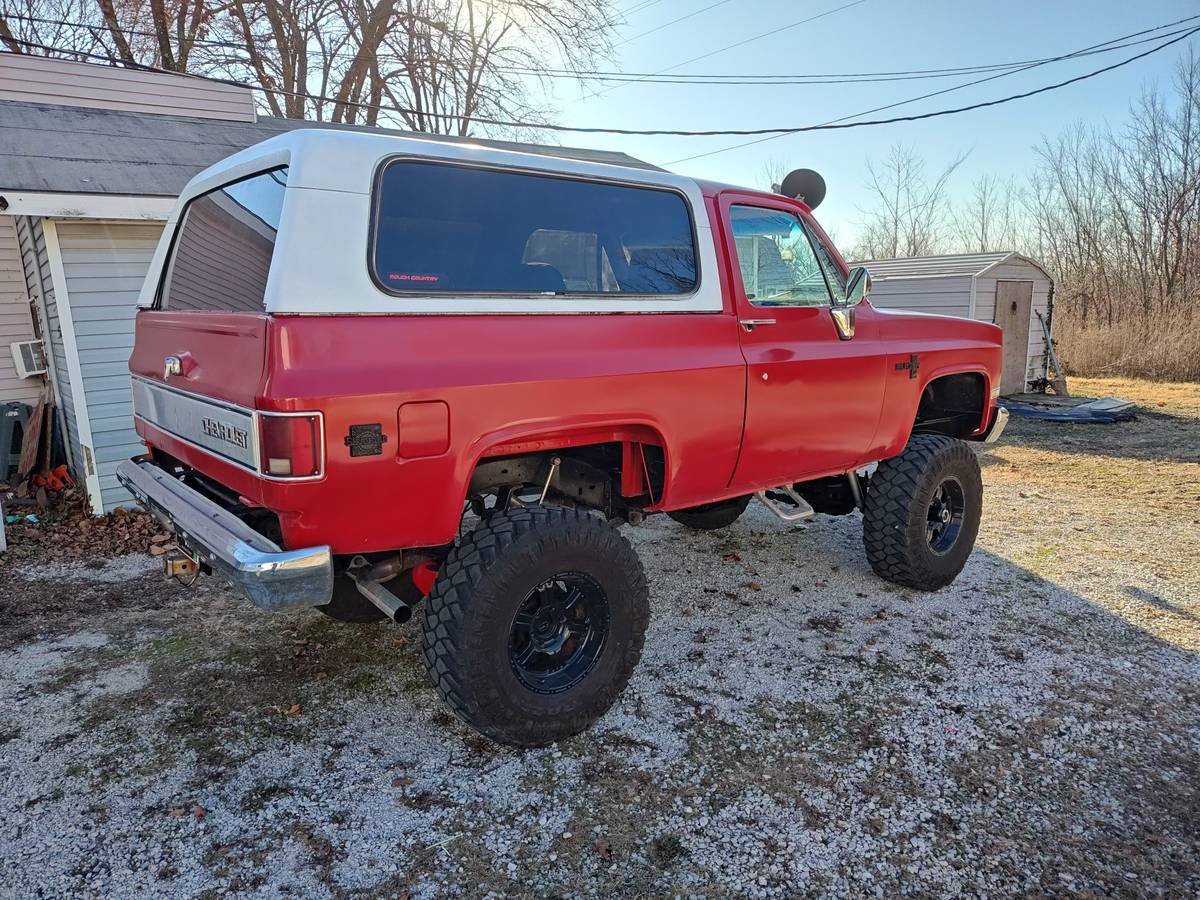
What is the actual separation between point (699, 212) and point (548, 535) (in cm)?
171

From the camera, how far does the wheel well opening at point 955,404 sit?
5.13 metres

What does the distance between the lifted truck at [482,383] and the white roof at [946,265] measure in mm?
9341

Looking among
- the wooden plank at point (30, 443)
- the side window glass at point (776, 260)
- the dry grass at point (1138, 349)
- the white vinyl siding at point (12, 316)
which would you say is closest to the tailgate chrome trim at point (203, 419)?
the side window glass at point (776, 260)

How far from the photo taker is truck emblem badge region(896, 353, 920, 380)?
441cm

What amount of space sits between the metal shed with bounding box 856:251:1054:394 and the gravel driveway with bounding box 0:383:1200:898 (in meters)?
8.52

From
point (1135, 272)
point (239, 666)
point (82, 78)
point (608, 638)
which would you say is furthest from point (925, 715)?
point (1135, 272)

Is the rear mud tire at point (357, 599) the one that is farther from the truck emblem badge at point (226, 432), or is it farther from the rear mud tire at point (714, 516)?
the rear mud tire at point (714, 516)

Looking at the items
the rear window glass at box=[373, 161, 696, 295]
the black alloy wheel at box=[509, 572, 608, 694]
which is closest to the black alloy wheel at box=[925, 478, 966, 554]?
the rear window glass at box=[373, 161, 696, 295]

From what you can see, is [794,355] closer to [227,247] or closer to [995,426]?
[995,426]

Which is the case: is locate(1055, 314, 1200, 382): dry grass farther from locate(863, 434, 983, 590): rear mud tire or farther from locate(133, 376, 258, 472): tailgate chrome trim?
locate(133, 376, 258, 472): tailgate chrome trim

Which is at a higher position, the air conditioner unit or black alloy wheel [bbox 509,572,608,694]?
the air conditioner unit

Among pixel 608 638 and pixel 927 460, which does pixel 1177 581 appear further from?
pixel 608 638

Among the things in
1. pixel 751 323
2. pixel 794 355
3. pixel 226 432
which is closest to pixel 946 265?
pixel 794 355

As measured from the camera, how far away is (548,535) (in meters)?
2.93
